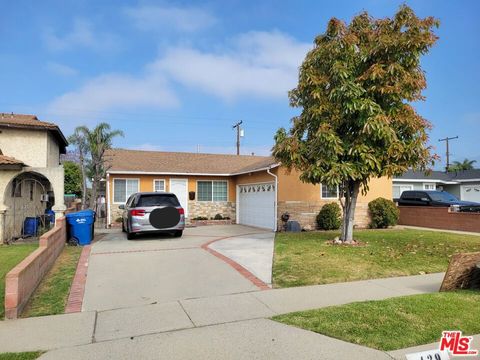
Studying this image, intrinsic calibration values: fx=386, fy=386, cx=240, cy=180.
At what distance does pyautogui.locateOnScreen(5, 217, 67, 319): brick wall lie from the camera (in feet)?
17.9

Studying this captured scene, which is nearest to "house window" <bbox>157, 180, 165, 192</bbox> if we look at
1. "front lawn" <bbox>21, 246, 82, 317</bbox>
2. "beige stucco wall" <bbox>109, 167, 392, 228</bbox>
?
"beige stucco wall" <bbox>109, 167, 392, 228</bbox>

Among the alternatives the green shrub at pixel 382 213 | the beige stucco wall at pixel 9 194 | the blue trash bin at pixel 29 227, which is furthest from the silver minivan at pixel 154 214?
the green shrub at pixel 382 213

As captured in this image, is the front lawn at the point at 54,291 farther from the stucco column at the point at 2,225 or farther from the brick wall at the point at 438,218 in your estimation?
the brick wall at the point at 438,218

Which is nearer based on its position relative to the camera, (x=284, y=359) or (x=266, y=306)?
(x=284, y=359)

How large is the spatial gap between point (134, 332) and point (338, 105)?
8144mm

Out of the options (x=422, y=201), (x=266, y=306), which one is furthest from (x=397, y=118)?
(x=422, y=201)

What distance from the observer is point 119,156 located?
74.2 ft

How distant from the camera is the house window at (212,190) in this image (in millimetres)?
21984

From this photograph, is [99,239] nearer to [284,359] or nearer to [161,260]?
[161,260]

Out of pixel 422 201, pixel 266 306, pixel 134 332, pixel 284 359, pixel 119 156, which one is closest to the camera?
pixel 284 359

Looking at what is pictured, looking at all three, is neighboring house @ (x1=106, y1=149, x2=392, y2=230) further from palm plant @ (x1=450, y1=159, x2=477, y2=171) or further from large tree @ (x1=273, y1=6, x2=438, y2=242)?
palm plant @ (x1=450, y1=159, x2=477, y2=171)

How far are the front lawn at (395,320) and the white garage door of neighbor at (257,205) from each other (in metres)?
11.7

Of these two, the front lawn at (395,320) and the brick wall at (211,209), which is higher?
the brick wall at (211,209)

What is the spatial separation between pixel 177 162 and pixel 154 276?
1542cm
